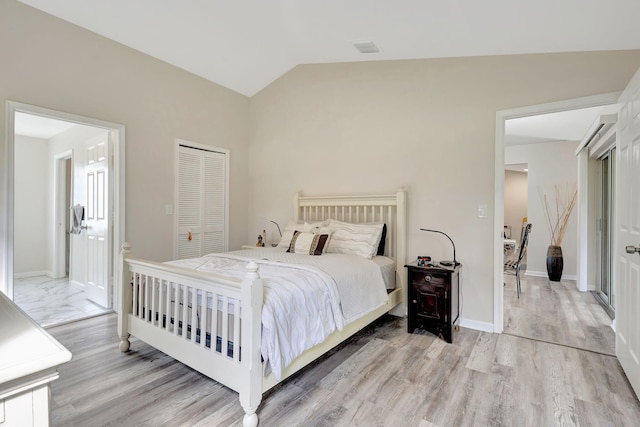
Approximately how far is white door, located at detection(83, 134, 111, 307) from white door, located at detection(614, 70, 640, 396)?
14.8ft

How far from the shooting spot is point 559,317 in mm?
3543

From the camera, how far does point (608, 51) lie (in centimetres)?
261

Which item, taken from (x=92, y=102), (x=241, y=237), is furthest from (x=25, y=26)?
(x=241, y=237)

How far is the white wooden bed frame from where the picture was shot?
175 cm

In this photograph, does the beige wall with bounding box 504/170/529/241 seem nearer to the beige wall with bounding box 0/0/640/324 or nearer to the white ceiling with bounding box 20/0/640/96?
the beige wall with bounding box 0/0/640/324

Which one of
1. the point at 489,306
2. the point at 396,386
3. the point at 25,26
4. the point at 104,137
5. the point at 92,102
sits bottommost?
the point at 396,386

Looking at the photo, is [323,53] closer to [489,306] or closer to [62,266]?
[489,306]

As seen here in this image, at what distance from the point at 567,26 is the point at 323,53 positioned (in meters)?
2.26

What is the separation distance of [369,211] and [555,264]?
3.61m

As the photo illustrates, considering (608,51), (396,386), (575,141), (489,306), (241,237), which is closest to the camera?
(396,386)

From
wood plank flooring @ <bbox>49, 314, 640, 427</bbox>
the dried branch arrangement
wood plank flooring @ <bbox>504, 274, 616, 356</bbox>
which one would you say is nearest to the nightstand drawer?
wood plank flooring @ <bbox>49, 314, 640, 427</bbox>

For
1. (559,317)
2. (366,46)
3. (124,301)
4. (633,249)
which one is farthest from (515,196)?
(124,301)

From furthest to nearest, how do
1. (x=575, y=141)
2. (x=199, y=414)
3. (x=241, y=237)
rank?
(x=575, y=141) → (x=241, y=237) → (x=199, y=414)

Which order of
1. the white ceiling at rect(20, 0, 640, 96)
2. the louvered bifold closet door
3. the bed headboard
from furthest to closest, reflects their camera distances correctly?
the louvered bifold closet door
the bed headboard
the white ceiling at rect(20, 0, 640, 96)
